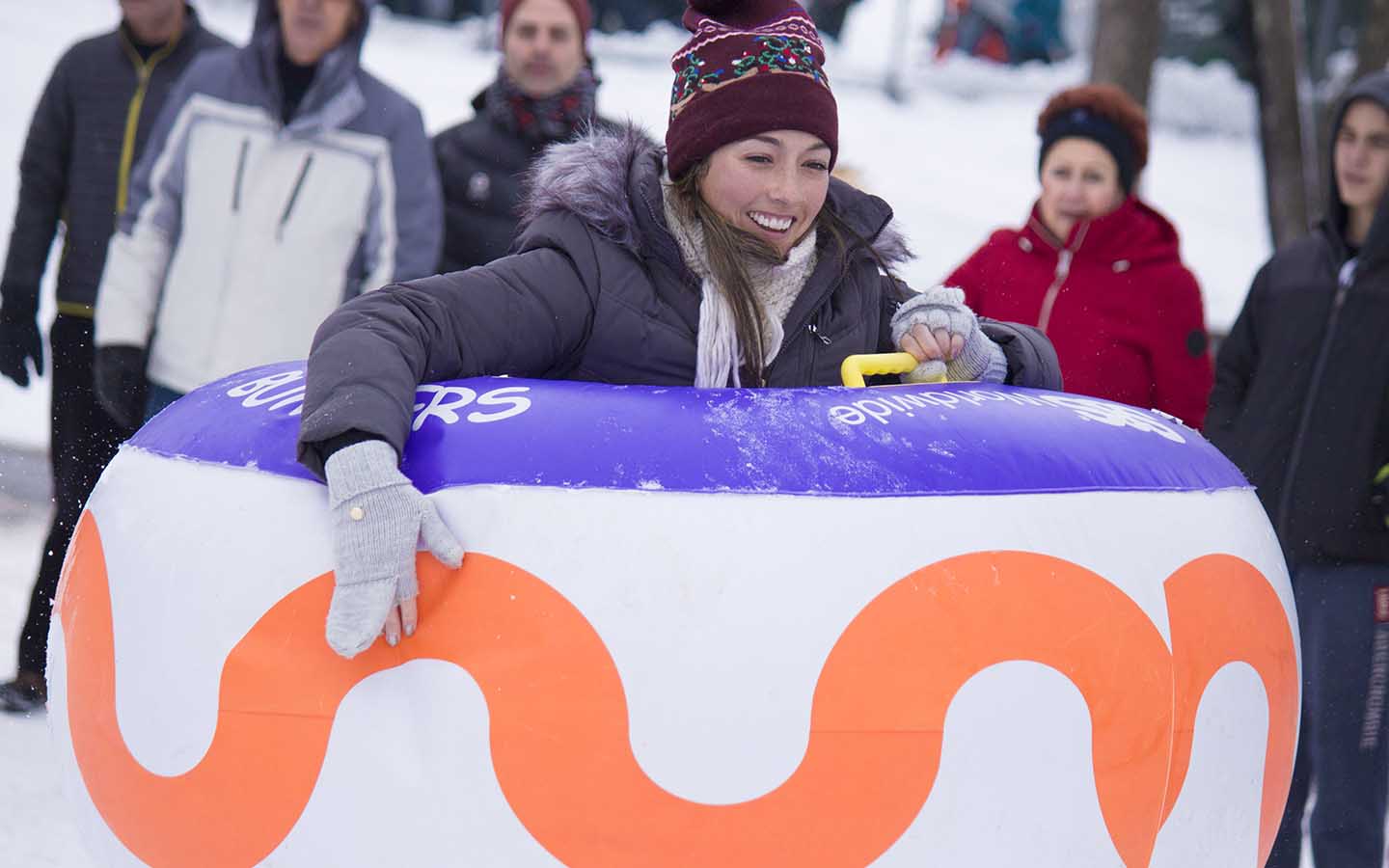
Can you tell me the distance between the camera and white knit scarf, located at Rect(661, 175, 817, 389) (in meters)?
2.73

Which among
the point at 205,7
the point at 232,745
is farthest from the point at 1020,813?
the point at 205,7

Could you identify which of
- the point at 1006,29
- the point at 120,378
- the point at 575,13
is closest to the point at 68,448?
the point at 120,378

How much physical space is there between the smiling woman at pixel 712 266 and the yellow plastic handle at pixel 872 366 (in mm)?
43

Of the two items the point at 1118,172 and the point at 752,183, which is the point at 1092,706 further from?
the point at 1118,172

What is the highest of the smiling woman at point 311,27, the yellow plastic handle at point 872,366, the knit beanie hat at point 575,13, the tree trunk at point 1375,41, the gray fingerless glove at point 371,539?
the tree trunk at point 1375,41

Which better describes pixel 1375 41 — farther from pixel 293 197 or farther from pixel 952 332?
pixel 952 332

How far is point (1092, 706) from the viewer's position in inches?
91.5

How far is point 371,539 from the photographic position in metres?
2.16

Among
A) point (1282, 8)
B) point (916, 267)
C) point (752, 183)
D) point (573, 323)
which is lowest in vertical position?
point (916, 267)

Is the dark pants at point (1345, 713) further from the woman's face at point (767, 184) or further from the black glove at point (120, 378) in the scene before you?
the black glove at point (120, 378)

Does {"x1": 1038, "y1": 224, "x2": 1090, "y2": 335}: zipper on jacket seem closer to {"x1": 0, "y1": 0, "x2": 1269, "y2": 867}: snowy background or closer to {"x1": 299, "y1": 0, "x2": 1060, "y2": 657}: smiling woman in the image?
{"x1": 299, "y1": 0, "x2": 1060, "y2": 657}: smiling woman

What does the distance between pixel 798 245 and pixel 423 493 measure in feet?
2.97

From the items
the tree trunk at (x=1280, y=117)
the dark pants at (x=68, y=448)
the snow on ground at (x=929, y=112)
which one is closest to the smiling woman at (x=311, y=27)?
the dark pants at (x=68, y=448)

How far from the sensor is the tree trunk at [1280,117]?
8.41m
